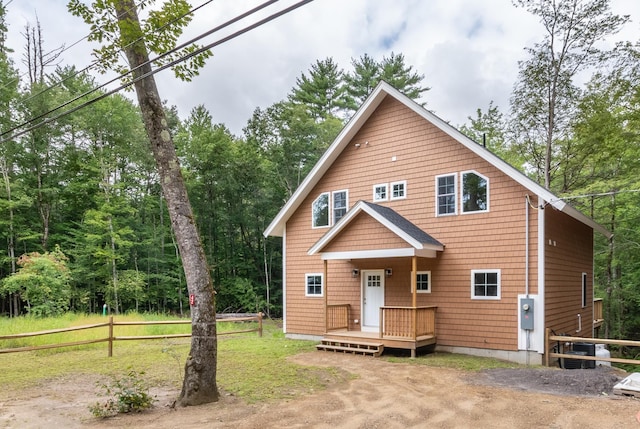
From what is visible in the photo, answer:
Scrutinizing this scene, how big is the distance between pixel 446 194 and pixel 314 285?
201 inches

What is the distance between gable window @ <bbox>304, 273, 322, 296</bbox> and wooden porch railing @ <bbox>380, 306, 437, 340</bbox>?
3024 mm

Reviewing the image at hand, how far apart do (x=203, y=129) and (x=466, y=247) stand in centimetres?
2024

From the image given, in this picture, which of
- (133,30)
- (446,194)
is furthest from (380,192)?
(133,30)

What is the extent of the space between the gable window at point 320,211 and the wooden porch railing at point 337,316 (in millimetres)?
2641

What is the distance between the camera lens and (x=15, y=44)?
24297 millimetres

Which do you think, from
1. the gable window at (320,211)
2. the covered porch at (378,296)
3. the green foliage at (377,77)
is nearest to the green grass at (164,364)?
the covered porch at (378,296)

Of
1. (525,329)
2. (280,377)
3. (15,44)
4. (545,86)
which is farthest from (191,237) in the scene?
(15,44)

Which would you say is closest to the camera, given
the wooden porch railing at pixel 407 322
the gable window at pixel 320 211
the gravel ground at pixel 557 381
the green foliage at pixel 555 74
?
the gravel ground at pixel 557 381

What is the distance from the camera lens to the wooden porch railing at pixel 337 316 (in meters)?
12.5

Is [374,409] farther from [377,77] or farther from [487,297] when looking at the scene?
[377,77]

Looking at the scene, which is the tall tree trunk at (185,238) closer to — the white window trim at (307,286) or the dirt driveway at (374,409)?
the dirt driveway at (374,409)

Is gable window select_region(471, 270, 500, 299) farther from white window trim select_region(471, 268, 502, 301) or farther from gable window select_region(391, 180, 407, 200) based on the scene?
gable window select_region(391, 180, 407, 200)

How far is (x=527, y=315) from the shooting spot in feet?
32.1

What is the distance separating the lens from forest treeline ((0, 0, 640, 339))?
1513cm
